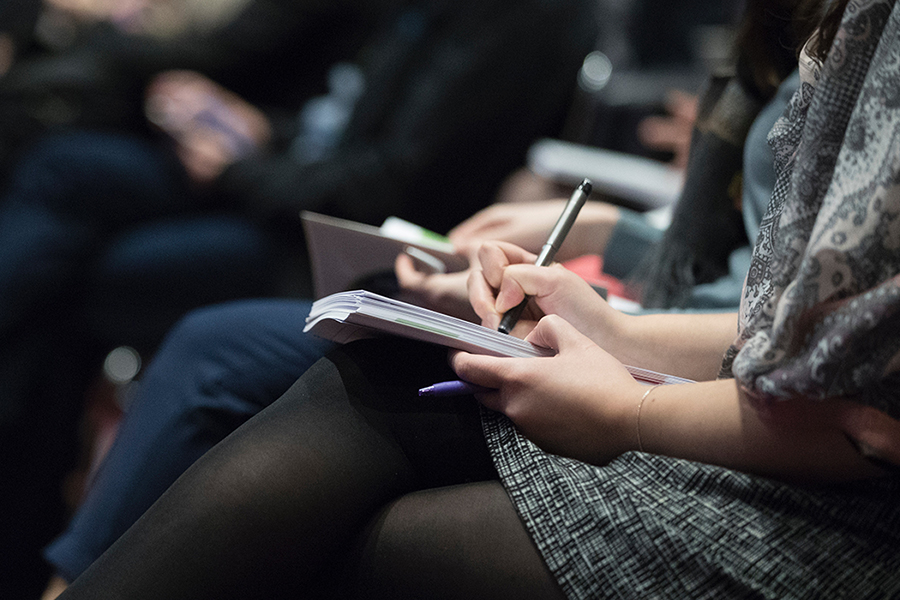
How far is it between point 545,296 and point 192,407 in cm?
39

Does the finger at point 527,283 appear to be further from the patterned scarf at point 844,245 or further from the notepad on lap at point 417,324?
the patterned scarf at point 844,245

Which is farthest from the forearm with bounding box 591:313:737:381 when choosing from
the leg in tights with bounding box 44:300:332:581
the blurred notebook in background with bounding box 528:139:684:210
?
the blurred notebook in background with bounding box 528:139:684:210

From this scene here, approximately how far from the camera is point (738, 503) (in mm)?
438

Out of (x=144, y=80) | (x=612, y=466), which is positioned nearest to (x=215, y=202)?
(x=144, y=80)

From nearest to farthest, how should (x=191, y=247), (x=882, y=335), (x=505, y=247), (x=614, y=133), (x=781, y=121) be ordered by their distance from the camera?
(x=882, y=335), (x=781, y=121), (x=505, y=247), (x=191, y=247), (x=614, y=133)

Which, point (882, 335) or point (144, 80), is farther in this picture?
point (144, 80)

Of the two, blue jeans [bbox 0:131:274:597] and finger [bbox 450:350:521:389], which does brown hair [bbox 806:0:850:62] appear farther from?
blue jeans [bbox 0:131:274:597]

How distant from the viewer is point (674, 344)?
59 centimetres

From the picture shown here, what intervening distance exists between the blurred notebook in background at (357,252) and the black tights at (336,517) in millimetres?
206

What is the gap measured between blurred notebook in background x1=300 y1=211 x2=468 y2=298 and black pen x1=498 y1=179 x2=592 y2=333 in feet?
0.42

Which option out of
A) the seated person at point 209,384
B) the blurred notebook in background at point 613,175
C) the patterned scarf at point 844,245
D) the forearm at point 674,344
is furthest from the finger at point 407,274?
the blurred notebook in background at point 613,175

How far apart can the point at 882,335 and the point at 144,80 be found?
1828 mm

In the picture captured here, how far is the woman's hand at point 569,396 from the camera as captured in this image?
474mm

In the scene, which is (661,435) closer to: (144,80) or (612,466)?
(612,466)
